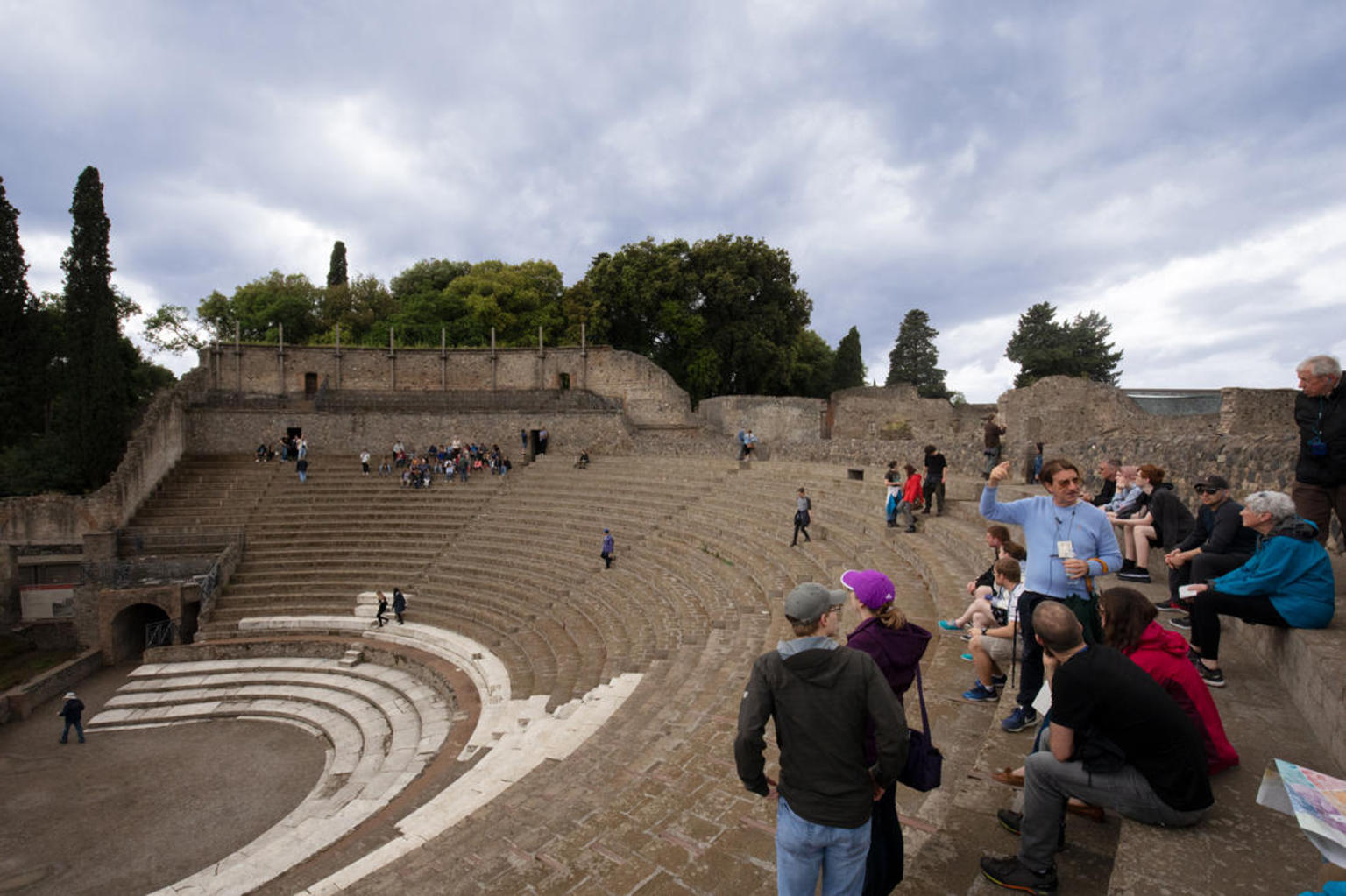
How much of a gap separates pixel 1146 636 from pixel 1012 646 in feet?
4.44

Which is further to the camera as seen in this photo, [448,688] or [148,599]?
[148,599]

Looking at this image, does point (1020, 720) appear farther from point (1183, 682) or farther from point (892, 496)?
point (892, 496)

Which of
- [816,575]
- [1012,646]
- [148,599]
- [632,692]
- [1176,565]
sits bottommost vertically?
[148,599]

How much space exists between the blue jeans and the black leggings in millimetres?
2789

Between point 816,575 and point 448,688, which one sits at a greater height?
point 816,575

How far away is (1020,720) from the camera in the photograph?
3414mm

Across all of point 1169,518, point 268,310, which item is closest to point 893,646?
point 1169,518

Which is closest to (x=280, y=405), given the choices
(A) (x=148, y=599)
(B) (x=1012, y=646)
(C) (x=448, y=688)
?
(A) (x=148, y=599)

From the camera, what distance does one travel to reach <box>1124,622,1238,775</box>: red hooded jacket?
2490 millimetres

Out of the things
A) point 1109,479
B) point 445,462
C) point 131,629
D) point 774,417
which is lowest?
point 131,629

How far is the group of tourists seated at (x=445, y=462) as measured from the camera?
1969 centimetres

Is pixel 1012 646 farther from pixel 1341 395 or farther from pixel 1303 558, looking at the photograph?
pixel 1341 395

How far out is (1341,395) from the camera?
3859 millimetres

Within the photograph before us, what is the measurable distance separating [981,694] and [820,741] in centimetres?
260
